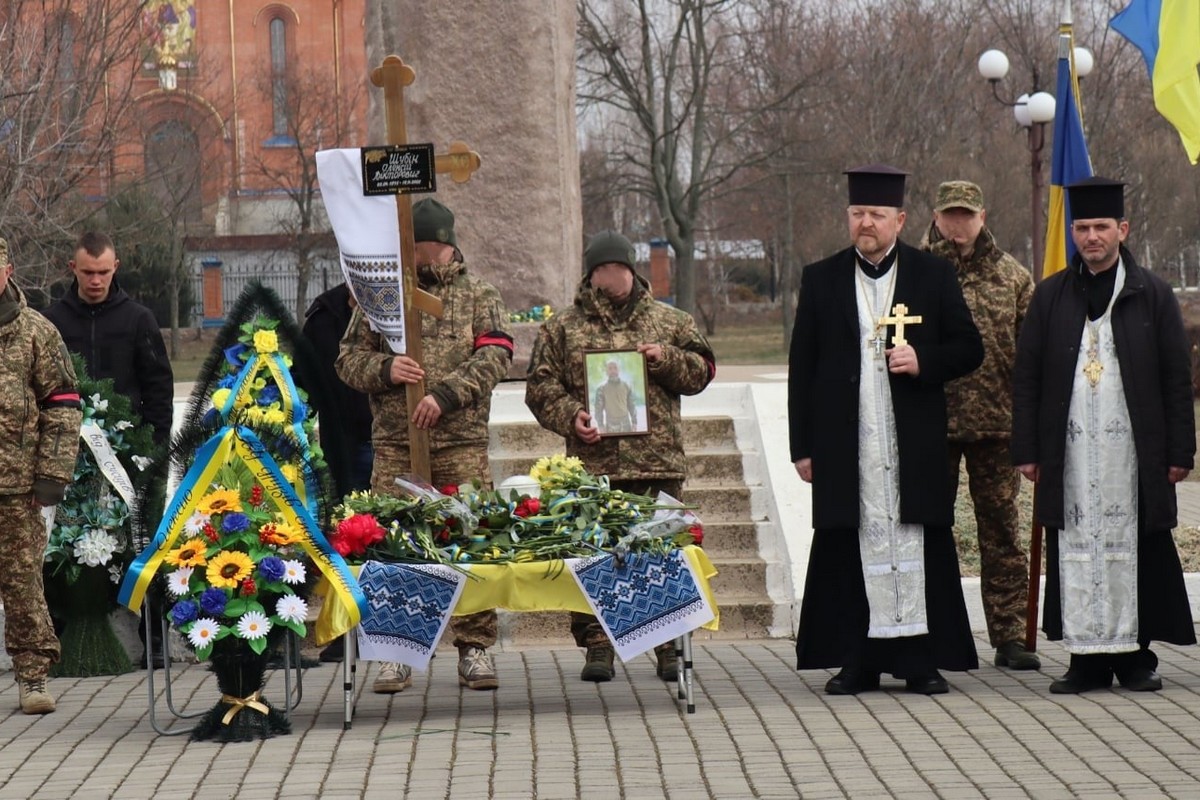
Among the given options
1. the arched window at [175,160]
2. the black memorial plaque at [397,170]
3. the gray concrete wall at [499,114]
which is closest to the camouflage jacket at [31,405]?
the black memorial plaque at [397,170]

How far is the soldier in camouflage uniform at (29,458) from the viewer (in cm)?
728

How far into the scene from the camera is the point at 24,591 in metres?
7.43

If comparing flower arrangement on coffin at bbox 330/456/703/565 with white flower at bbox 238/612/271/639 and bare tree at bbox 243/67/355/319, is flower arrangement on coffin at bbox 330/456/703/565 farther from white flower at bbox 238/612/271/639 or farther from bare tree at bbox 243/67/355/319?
bare tree at bbox 243/67/355/319

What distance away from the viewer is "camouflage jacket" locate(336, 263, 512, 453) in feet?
25.3

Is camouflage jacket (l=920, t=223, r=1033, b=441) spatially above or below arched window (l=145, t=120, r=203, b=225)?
below

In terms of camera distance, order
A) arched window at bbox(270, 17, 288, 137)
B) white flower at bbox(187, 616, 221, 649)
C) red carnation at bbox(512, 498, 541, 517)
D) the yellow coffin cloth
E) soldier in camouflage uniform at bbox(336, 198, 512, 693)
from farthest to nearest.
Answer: arched window at bbox(270, 17, 288, 137) → soldier in camouflage uniform at bbox(336, 198, 512, 693) → red carnation at bbox(512, 498, 541, 517) → the yellow coffin cloth → white flower at bbox(187, 616, 221, 649)

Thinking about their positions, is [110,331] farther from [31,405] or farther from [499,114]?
[499,114]

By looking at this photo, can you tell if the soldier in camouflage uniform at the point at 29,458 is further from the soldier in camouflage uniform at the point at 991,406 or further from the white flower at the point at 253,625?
the soldier in camouflage uniform at the point at 991,406

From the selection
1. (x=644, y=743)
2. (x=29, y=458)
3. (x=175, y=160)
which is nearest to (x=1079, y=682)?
(x=644, y=743)

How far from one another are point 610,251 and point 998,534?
6.78ft

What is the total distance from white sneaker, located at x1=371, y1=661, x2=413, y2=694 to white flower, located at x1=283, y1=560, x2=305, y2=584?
1060mm

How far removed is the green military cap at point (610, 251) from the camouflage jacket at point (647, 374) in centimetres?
16

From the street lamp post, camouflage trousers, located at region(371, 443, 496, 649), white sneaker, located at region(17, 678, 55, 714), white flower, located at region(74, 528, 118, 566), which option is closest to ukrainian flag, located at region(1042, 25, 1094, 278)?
camouflage trousers, located at region(371, 443, 496, 649)

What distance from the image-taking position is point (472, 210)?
12.1 meters
